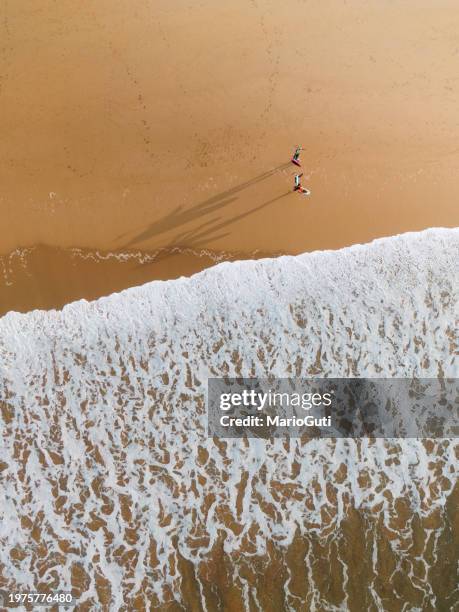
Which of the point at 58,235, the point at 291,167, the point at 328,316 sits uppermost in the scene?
the point at 291,167

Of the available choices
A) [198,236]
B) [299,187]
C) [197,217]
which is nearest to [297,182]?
[299,187]

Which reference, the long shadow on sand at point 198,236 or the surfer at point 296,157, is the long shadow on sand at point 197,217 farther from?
the surfer at point 296,157

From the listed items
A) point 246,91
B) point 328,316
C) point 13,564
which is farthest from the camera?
point 246,91

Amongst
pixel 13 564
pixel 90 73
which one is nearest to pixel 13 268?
pixel 90 73

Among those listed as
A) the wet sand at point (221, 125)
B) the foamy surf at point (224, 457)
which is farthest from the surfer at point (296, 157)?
the foamy surf at point (224, 457)

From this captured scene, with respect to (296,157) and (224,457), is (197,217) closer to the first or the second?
(296,157)

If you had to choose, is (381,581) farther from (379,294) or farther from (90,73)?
(90,73)
